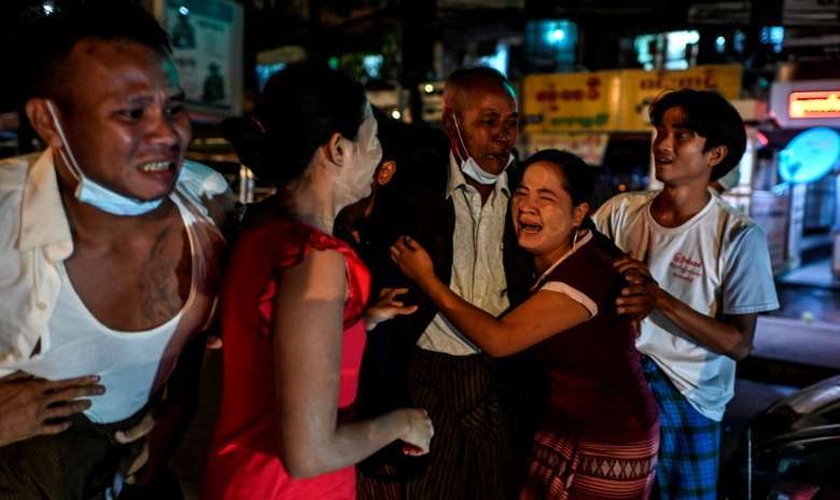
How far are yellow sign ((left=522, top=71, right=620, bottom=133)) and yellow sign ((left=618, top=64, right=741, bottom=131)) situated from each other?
0.62 ft

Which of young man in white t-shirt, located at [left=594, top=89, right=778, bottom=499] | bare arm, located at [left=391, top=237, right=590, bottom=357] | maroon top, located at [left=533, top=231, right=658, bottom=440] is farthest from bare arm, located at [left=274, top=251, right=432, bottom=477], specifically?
young man in white t-shirt, located at [left=594, top=89, right=778, bottom=499]

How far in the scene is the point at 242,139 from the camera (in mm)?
1811

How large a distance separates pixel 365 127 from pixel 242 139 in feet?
1.08

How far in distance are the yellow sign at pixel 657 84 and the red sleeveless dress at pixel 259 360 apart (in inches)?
384

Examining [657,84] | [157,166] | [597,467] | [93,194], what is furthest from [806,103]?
[93,194]

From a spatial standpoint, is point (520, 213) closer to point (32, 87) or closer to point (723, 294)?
point (723, 294)

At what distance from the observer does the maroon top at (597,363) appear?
2.39 metres

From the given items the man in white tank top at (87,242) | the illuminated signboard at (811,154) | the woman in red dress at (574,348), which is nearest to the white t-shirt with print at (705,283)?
the woman in red dress at (574,348)

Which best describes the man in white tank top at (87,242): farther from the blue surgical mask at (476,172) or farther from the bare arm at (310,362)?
the blue surgical mask at (476,172)

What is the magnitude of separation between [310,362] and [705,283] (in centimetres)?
206

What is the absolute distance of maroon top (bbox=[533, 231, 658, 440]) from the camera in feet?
7.83

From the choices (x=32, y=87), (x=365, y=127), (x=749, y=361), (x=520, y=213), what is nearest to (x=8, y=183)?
(x=32, y=87)

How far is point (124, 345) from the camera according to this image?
1.83 meters

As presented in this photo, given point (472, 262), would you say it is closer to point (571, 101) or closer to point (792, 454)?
point (792, 454)
